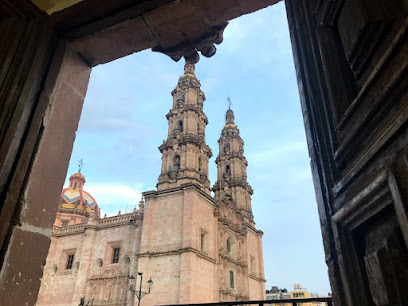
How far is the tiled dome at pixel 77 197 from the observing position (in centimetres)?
3650

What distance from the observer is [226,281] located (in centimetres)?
2288

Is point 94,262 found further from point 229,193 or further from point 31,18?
point 31,18

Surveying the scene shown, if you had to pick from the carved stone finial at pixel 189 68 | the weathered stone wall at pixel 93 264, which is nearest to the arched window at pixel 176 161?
the weathered stone wall at pixel 93 264

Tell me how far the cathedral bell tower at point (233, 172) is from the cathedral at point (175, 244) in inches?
7.7

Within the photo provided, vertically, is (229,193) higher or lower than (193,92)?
lower

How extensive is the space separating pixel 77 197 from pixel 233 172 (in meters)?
19.5

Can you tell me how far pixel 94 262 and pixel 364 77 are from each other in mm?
24986

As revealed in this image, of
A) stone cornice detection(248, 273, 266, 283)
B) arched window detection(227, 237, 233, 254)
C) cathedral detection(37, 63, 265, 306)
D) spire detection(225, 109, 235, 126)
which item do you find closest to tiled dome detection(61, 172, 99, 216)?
cathedral detection(37, 63, 265, 306)

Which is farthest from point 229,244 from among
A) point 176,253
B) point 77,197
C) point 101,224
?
point 77,197

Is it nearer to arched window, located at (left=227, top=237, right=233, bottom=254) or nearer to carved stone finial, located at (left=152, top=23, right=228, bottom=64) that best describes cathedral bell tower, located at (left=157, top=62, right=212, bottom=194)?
arched window, located at (left=227, top=237, right=233, bottom=254)

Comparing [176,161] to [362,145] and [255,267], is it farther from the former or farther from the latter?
[362,145]

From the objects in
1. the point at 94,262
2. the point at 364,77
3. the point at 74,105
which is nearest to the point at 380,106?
the point at 364,77

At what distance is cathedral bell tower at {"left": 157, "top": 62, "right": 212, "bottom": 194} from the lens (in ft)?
74.7

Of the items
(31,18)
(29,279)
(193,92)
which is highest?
(193,92)
